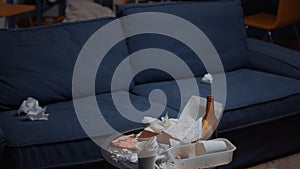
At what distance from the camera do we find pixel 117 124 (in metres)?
2.28

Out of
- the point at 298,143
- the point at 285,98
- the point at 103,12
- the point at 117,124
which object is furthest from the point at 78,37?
the point at 103,12

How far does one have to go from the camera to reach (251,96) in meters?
2.64

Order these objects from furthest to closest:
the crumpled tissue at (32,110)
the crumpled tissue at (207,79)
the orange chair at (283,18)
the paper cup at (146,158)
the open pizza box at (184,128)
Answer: the orange chair at (283,18)
the crumpled tissue at (207,79)
the crumpled tissue at (32,110)
the open pizza box at (184,128)
the paper cup at (146,158)

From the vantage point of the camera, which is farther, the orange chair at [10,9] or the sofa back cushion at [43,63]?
the orange chair at [10,9]

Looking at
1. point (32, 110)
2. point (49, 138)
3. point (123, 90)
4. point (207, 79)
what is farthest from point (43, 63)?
point (207, 79)

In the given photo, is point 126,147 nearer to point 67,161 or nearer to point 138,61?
point 67,161

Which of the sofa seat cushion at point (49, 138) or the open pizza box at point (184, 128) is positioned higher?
the open pizza box at point (184, 128)

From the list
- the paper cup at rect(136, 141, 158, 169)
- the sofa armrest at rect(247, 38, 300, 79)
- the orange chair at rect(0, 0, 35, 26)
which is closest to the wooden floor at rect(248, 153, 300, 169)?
the sofa armrest at rect(247, 38, 300, 79)

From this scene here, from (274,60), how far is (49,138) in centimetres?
151

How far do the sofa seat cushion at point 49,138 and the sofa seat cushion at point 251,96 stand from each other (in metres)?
0.44

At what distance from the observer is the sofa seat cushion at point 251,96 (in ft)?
8.27

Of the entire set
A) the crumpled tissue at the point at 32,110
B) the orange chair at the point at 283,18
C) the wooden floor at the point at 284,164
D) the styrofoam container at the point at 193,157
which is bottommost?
the wooden floor at the point at 284,164

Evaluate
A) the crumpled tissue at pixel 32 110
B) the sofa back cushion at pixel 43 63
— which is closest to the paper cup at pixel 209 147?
the crumpled tissue at pixel 32 110

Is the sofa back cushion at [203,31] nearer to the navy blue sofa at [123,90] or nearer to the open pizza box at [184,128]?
the navy blue sofa at [123,90]
